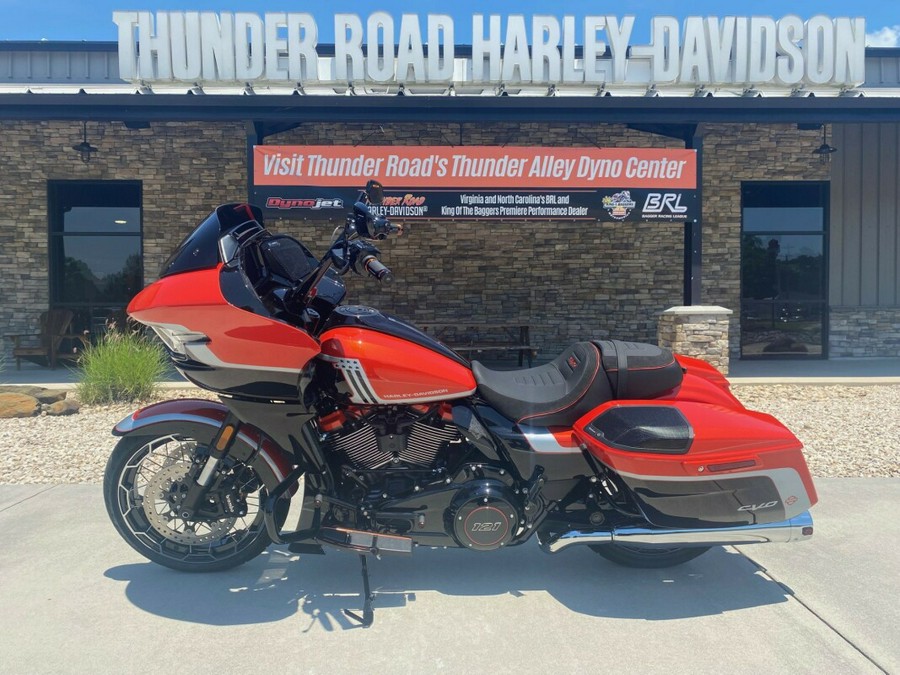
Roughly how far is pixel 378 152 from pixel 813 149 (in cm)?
825

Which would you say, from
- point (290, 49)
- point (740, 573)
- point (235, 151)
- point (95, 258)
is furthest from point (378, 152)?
point (740, 573)

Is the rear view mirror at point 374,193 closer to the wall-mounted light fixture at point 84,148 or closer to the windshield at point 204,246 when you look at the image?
the windshield at point 204,246

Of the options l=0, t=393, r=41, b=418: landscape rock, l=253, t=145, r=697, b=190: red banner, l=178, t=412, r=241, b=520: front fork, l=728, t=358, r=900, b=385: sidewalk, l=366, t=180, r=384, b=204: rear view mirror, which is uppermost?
l=253, t=145, r=697, b=190: red banner

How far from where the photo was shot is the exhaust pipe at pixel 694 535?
2.74m

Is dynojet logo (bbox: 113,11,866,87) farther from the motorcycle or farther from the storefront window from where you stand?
the motorcycle

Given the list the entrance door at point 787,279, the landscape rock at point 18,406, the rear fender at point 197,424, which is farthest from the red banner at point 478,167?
the rear fender at point 197,424

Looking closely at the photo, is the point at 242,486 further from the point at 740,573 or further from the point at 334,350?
the point at 740,573

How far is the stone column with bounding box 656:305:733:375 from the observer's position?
895 cm

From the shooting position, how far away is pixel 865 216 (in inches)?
466

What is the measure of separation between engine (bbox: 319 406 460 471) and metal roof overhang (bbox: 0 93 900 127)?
23.3ft

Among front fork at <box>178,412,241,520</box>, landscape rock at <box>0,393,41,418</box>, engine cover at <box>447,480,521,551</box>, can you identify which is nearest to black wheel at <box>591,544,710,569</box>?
engine cover at <box>447,480,521,551</box>

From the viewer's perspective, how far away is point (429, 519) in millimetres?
2781

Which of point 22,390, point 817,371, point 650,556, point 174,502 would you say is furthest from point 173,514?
point 817,371

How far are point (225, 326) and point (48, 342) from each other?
10.1 m
